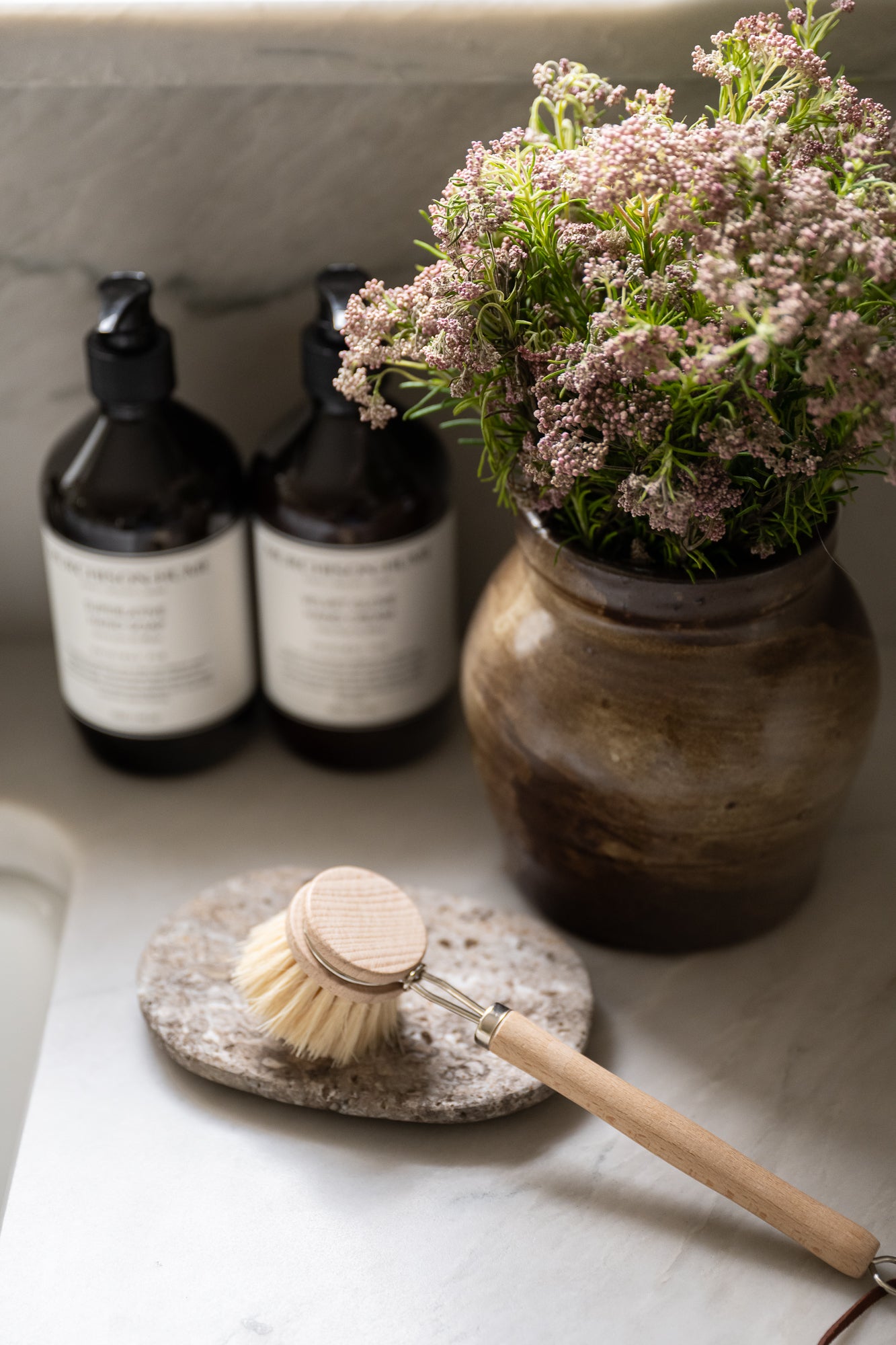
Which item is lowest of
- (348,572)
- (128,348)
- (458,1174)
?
(458,1174)

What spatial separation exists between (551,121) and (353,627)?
11.1 inches

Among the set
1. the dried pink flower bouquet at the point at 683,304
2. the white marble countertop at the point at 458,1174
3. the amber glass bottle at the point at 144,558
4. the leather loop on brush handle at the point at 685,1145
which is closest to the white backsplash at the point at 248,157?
the amber glass bottle at the point at 144,558

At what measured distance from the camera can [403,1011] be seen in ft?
1.95

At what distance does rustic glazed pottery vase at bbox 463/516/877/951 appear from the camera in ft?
1.80

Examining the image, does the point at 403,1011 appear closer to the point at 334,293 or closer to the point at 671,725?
the point at 671,725

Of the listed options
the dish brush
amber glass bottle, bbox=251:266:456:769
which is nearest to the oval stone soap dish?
the dish brush

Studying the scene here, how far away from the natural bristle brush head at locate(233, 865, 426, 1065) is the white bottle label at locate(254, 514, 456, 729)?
0.17 m

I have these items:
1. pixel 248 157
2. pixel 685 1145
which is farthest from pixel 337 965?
pixel 248 157

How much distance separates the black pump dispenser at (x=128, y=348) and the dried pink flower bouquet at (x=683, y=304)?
18cm

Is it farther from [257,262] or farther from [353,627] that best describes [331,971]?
[257,262]

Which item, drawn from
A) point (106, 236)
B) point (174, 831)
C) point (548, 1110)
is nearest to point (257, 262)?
point (106, 236)

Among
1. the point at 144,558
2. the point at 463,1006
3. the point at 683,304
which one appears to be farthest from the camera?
the point at 144,558

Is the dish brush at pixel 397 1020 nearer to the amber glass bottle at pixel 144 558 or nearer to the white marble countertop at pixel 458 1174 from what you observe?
the white marble countertop at pixel 458 1174

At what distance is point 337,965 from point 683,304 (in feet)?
0.96
